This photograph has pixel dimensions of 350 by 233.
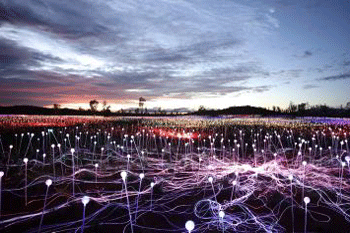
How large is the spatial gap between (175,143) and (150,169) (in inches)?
223

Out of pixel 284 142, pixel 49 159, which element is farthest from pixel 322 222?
pixel 284 142

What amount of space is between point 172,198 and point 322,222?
2641 mm

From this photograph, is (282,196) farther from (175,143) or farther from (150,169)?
(175,143)

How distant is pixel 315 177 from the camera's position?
22.8 feet

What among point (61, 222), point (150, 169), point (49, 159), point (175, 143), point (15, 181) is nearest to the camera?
point (61, 222)

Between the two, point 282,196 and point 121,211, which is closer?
point 121,211

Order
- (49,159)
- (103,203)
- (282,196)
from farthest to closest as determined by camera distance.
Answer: (49,159) < (282,196) < (103,203)

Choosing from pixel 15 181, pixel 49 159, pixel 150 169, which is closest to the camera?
pixel 15 181

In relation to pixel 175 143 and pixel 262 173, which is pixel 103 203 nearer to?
pixel 262 173

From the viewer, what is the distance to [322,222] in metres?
4.56

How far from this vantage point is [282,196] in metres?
5.73

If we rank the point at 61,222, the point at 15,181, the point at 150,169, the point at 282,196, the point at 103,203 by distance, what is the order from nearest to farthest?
the point at 61,222 < the point at 103,203 < the point at 282,196 < the point at 15,181 < the point at 150,169

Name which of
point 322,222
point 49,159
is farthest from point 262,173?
point 49,159

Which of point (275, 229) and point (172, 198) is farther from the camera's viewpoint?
point (172, 198)
